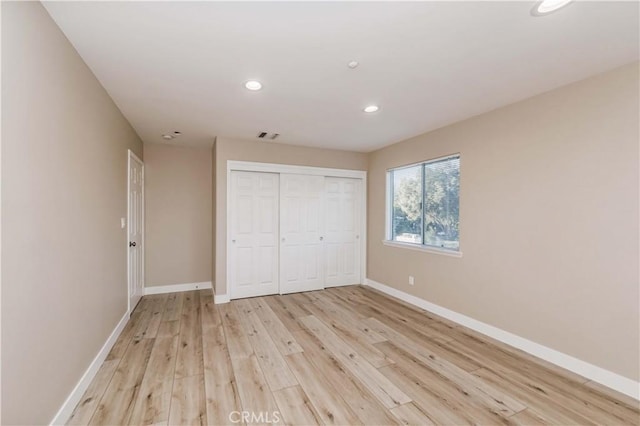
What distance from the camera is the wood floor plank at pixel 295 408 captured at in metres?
1.86

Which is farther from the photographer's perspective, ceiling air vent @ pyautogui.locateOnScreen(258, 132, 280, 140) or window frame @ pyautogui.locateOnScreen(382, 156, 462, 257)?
ceiling air vent @ pyautogui.locateOnScreen(258, 132, 280, 140)

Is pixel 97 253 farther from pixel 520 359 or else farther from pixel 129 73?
pixel 520 359

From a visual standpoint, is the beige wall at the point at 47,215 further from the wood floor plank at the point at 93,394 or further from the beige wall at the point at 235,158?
the beige wall at the point at 235,158

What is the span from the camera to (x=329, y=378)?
2.33 metres

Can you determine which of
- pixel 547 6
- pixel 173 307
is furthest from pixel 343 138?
pixel 173 307

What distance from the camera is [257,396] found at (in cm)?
210

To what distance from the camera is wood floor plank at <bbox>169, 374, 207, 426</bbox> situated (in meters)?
1.85

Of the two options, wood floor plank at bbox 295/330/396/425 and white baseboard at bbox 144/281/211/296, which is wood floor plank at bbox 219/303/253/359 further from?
white baseboard at bbox 144/281/211/296

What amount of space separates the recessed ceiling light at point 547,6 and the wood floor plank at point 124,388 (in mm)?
3491

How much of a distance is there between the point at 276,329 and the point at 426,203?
2.65 m

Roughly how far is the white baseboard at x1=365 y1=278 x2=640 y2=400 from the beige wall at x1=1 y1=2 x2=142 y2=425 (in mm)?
3698

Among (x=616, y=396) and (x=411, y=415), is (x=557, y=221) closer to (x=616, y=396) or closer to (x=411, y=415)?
(x=616, y=396)

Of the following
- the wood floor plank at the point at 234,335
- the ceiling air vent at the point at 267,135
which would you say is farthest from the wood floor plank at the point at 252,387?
the ceiling air vent at the point at 267,135

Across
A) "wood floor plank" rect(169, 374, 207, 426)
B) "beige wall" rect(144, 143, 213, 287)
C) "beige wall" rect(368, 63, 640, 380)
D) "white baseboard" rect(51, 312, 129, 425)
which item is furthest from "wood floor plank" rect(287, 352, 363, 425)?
"beige wall" rect(144, 143, 213, 287)
